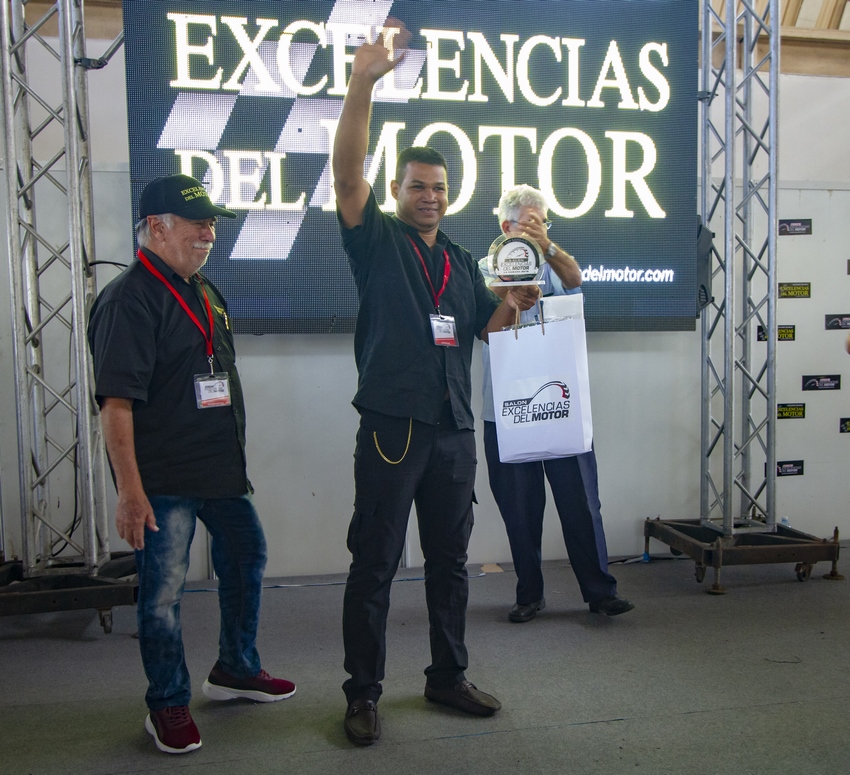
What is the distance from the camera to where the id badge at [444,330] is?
2.17 metres

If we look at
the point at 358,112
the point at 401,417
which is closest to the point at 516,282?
the point at 401,417

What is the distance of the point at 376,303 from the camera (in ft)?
7.06

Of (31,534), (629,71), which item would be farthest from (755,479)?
(31,534)

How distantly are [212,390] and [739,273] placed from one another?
3.33 metres

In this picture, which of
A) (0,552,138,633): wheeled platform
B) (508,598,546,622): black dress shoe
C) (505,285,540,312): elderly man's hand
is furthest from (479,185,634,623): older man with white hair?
(0,552,138,633): wheeled platform

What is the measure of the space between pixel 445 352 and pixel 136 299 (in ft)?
2.86

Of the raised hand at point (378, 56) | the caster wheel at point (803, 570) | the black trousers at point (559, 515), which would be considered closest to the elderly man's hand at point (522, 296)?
the raised hand at point (378, 56)

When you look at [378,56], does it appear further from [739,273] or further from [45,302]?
[739,273]

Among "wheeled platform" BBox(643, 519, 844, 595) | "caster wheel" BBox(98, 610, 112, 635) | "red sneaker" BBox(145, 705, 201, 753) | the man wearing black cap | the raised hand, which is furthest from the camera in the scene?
"wheeled platform" BBox(643, 519, 844, 595)

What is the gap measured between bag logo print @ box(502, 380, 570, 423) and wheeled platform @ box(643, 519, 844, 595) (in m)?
1.61

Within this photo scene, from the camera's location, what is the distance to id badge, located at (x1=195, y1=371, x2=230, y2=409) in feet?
7.07

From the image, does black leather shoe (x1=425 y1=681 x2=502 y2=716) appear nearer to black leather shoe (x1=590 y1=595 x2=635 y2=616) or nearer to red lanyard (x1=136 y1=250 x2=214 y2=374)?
black leather shoe (x1=590 y1=595 x2=635 y2=616)

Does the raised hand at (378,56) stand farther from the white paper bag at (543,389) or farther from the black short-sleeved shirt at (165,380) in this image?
the white paper bag at (543,389)

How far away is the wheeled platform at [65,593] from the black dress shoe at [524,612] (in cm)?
161
